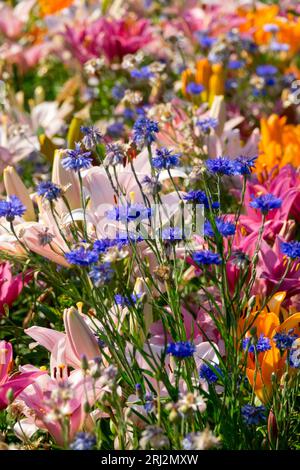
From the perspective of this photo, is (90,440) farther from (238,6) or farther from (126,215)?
(238,6)

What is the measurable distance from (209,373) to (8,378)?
1.02ft

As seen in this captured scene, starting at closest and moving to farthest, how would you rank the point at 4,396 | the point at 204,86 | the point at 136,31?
the point at 4,396
the point at 204,86
the point at 136,31

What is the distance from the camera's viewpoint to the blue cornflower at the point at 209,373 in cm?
138

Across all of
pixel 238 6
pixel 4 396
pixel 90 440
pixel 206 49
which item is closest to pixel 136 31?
pixel 206 49

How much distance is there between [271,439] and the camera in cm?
136

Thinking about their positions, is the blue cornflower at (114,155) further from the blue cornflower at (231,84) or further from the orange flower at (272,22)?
the orange flower at (272,22)

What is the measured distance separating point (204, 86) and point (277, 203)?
1171 mm

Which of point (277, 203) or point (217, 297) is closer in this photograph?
point (277, 203)

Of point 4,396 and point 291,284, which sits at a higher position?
point 291,284

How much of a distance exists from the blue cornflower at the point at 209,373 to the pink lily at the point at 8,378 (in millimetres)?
249

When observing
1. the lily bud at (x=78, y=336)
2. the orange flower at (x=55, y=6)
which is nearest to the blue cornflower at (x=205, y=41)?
the orange flower at (x=55, y=6)

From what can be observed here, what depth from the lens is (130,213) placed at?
56.3 inches
